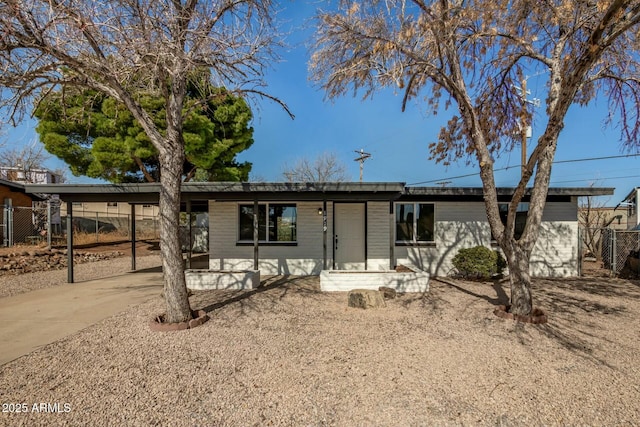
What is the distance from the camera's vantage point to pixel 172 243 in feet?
16.6

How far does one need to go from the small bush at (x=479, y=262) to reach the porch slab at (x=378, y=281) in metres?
2.08

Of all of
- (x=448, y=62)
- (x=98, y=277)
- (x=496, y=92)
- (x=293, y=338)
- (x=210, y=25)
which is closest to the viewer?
(x=293, y=338)

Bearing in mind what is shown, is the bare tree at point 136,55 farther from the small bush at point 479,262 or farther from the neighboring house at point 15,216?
the neighboring house at point 15,216

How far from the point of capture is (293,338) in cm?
470

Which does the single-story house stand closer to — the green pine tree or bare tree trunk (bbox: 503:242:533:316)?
bare tree trunk (bbox: 503:242:533:316)

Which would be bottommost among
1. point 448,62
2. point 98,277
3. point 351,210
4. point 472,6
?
point 98,277

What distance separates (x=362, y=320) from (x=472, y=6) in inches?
233

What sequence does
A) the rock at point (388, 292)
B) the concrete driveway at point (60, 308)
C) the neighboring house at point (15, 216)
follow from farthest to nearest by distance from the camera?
1. the neighboring house at point (15, 216)
2. the rock at point (388, 292)
3. the concrete driveway at point (60, 308)

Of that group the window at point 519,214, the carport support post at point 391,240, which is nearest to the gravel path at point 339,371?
the carport support post at point 391,240

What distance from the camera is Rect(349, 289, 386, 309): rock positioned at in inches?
252

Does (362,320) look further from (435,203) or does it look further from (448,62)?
(435,203)

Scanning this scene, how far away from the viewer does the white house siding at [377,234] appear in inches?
403

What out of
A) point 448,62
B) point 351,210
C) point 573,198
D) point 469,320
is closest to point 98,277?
point 351,210

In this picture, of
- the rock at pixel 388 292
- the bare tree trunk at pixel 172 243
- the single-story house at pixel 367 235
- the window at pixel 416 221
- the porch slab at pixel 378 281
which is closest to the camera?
the bare tree trunk at pixel 172 243
